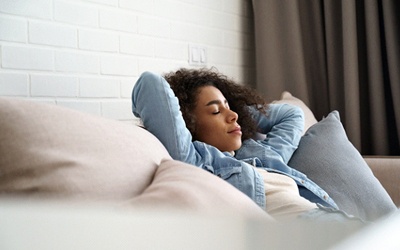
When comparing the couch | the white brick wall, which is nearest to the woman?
the couch

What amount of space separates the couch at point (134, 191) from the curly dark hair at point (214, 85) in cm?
19

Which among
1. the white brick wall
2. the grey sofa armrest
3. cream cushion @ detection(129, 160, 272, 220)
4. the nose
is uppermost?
the white brick wall

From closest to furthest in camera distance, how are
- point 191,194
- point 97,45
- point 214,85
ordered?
1. point 191,194
2. point 214,85
3. point 97,45

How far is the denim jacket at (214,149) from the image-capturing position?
1.36m

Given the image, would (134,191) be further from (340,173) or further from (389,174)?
(389,174)

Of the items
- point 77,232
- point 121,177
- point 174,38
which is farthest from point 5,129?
point 174,38

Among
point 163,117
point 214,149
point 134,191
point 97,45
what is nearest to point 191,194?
point 134,191

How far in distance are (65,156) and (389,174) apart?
5.10 feet

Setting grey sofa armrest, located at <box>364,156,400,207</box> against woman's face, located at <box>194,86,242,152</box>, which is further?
grey sofa armrest, located at <box>364,156,400,207</box>

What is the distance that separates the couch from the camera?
15cm

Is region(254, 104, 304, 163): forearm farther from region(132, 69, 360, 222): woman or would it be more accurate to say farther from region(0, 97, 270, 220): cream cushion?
region(0, 97, 270, 220): cream cushion

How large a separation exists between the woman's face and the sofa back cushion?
714mm

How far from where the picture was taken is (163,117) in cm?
137

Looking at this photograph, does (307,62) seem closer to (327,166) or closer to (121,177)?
(327,166)
